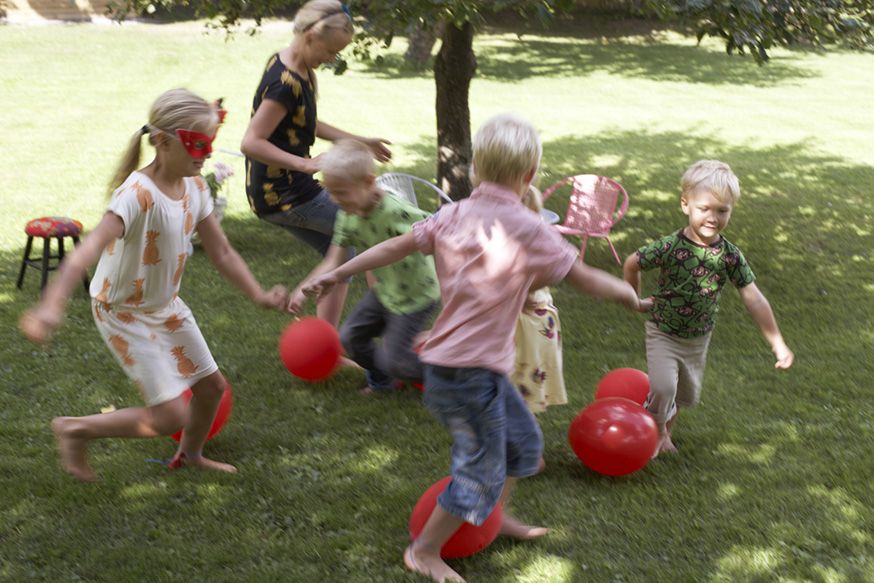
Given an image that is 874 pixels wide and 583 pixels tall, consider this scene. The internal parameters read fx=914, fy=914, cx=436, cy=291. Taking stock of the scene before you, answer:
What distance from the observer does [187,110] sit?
3781 mm

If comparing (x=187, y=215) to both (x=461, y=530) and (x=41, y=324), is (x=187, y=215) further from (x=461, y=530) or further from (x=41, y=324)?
(x=461, y=530)

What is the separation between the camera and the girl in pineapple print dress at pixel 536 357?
4.69 metres

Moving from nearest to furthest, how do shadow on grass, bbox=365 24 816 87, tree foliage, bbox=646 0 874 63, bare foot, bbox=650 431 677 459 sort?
bare foot, bbox=650 431 677 459 → tree foliage, bbox=646 0 874 63 → shadow on grass, bbox=365 24 816 87

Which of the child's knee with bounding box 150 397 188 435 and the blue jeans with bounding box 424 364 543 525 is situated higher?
the blue jeans with bounding box 424 364 543 525

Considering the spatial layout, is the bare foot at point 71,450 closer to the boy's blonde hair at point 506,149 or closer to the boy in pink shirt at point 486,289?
the boy in pink shirt at point 486,289

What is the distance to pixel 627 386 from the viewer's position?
5.05m

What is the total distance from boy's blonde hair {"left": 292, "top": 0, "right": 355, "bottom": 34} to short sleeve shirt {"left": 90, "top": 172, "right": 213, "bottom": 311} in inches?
66.7

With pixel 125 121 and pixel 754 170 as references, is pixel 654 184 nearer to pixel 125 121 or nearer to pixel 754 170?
pixel 754 170

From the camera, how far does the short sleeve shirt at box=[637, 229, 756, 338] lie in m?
4.43

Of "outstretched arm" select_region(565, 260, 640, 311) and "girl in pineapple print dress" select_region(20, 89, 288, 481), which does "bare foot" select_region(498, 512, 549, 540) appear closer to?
"outstretched arm" select_region(565, 260, 640, 311)

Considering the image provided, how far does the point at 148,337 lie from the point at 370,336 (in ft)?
5.11

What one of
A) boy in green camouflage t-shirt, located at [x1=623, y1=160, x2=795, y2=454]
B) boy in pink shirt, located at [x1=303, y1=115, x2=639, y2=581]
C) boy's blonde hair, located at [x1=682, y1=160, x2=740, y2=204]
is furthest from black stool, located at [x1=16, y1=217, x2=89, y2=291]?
boy's blonde hair, located at [x1=682, y1=160, x2=740, y2=204]

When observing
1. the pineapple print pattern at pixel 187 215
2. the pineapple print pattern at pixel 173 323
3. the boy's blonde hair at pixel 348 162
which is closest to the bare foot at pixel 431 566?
the pineapple print pattern at pixel 173 323

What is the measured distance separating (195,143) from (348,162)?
2.82ft
